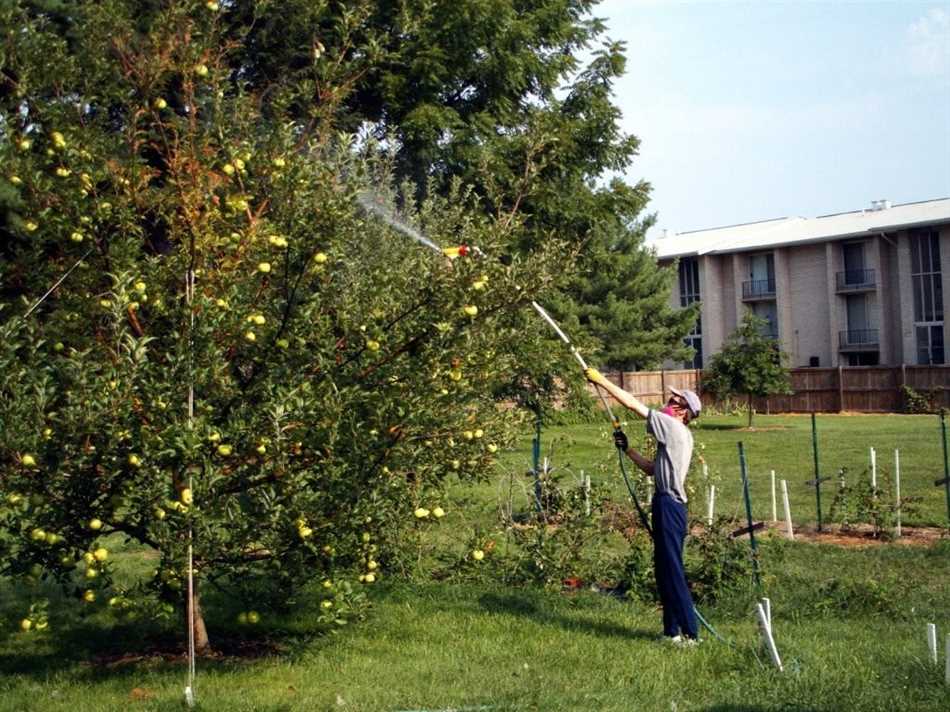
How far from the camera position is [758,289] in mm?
58312

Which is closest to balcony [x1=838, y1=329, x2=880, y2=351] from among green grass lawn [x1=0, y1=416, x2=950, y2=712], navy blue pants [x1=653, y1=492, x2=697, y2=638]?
green grass lawn [x1=0, y1=416, x2=950, y2=712]

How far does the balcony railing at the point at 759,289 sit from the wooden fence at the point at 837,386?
929 centimetres

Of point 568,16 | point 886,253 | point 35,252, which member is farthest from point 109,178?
point 886,253

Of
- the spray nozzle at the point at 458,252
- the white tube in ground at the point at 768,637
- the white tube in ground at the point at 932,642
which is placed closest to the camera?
the white tube in ground at the point at 932,642

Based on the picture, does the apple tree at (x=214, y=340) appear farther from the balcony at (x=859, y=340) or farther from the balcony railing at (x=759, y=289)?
the balcony railing at (x=759, y=289)

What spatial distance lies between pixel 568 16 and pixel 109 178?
13989mm

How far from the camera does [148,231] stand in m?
8.03

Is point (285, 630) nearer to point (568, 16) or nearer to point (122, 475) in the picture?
point (122, 475)

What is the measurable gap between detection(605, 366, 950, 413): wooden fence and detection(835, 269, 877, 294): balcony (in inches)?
289

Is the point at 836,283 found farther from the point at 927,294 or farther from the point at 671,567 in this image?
the point at 671,567

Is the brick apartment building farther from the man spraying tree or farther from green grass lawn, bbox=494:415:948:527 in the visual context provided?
the man spraying tree

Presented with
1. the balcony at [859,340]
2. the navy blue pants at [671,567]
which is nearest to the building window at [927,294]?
the balcony at [859,340]

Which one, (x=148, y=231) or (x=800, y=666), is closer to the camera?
(x=800, y=666)

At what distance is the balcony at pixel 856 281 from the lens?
54.1 m
